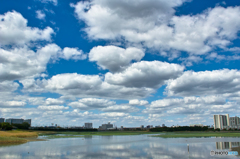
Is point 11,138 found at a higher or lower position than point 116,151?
lower

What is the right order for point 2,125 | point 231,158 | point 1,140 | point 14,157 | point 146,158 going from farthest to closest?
1. point 2,125
2. point 1,140
3. point 14,157
4. point 146,158
5. point 231,158

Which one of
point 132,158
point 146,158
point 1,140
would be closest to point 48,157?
point 132,158

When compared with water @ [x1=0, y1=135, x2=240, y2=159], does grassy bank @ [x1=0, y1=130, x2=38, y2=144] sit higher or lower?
lower

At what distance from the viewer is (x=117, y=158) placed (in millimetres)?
45500

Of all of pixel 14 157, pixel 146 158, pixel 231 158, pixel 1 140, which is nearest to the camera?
pixel 231 158

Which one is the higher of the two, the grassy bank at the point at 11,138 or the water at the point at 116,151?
the water at the point at 116,151

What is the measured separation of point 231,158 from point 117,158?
Result: 2454cm

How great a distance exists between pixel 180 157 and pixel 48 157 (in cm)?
3145

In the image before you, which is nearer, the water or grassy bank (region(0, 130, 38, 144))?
the water

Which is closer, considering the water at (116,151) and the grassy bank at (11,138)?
the water at (116,151)

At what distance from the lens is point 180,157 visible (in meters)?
45.2

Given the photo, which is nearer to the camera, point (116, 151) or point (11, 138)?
point (116, 151)

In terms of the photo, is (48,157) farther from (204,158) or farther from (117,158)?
(204,158)

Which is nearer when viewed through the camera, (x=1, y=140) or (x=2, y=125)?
(x=1, y=140)
